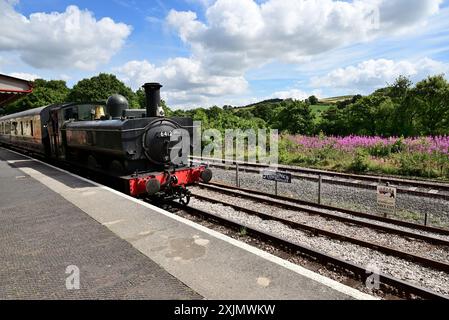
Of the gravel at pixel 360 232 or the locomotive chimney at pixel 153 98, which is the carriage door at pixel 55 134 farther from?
the gravel at pixel 360 232

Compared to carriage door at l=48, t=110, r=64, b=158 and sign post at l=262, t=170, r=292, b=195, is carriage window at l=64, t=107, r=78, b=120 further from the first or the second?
sign post at l=262, t=170, r=292, b=195

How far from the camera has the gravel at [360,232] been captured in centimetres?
555

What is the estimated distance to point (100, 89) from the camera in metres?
48.8

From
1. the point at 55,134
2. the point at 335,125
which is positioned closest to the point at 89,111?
the point at 55,134

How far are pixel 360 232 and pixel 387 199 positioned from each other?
4.32 ft

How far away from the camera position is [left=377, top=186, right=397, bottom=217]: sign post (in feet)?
23.1

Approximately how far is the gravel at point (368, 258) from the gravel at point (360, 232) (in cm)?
57

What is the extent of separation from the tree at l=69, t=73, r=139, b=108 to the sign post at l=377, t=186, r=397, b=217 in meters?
45.4

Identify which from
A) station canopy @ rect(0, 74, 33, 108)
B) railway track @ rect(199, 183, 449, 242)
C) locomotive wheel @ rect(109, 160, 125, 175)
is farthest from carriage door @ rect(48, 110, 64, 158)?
station canopy @ rect(0, 74, 33, 108)

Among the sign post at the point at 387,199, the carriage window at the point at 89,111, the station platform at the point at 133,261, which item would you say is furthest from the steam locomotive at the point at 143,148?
the sign post at the point at 387,199

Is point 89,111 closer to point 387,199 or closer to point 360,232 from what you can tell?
point 360,232
